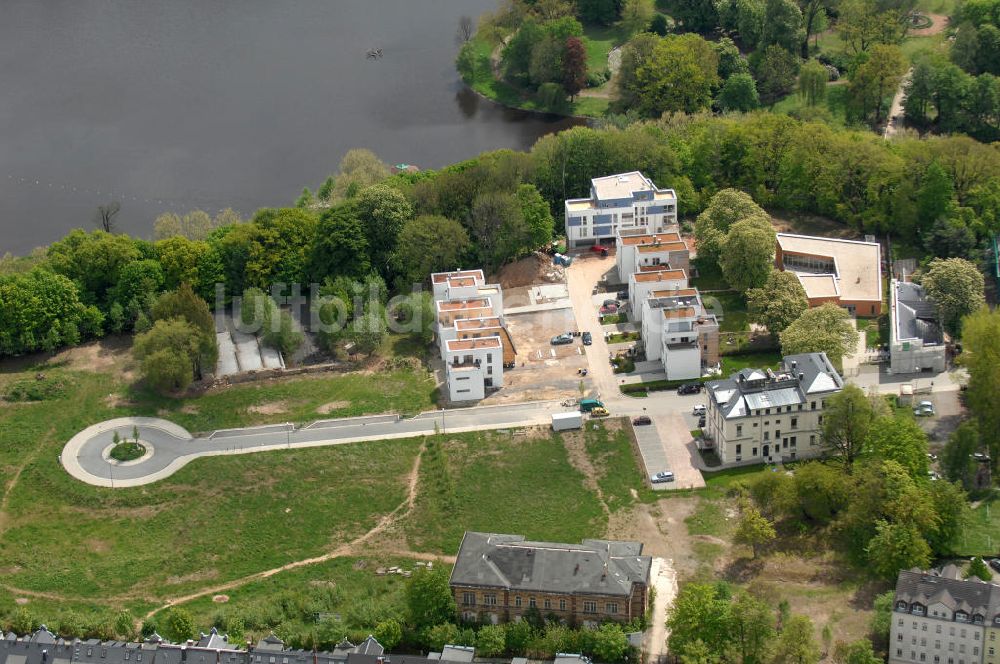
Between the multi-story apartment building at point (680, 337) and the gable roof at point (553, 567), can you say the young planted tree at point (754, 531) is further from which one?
the multi-story apartment building at point (680, 337)

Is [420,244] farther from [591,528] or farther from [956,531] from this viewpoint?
[956,531]

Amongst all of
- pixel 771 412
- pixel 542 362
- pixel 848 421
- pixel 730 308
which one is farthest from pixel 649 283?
pixel 848 421

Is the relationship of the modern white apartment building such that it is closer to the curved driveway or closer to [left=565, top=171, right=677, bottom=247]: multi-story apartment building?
the curved driveway

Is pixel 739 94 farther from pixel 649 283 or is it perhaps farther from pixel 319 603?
pixel 319 603

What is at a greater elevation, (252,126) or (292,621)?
(252,126)

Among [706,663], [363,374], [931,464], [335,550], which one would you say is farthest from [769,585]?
[363,374]

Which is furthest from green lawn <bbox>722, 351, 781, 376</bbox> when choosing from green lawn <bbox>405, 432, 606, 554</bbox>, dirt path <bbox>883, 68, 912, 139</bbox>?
dirt path <bbox>883, 68, 912, 139</bbox>

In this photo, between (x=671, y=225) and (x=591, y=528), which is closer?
(x=591, y=528)
